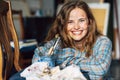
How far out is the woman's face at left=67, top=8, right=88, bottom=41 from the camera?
4.83ft

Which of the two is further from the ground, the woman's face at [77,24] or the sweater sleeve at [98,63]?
the woman's face at [77,24]

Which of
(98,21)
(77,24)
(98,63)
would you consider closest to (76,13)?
(77,24)

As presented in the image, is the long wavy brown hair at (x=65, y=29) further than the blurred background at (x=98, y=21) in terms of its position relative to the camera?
No

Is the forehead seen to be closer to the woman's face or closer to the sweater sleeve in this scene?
the woman's face

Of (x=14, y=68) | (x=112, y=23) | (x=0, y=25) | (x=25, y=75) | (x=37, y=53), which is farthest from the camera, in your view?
(x=112, y=23)

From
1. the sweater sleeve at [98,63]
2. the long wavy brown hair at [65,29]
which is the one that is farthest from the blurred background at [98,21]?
the sweater sleeve at [98,63]

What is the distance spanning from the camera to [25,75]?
3.91 ft

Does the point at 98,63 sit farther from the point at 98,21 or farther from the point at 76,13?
the point at 98,21

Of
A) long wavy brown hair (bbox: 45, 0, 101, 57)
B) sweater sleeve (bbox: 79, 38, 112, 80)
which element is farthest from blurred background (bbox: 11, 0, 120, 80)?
sweater sleeve (bbox: 79, 38, 112, 80)

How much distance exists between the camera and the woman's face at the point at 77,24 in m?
1.47

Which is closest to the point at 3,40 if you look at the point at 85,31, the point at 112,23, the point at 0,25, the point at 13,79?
the point at 0,25

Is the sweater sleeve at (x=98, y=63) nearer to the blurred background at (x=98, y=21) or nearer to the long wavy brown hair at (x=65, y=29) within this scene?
the long wavy brown hair at (x=65, y=29)

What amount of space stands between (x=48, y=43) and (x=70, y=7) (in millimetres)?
239

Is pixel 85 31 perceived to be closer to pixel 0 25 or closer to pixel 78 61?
pixel 78 61
